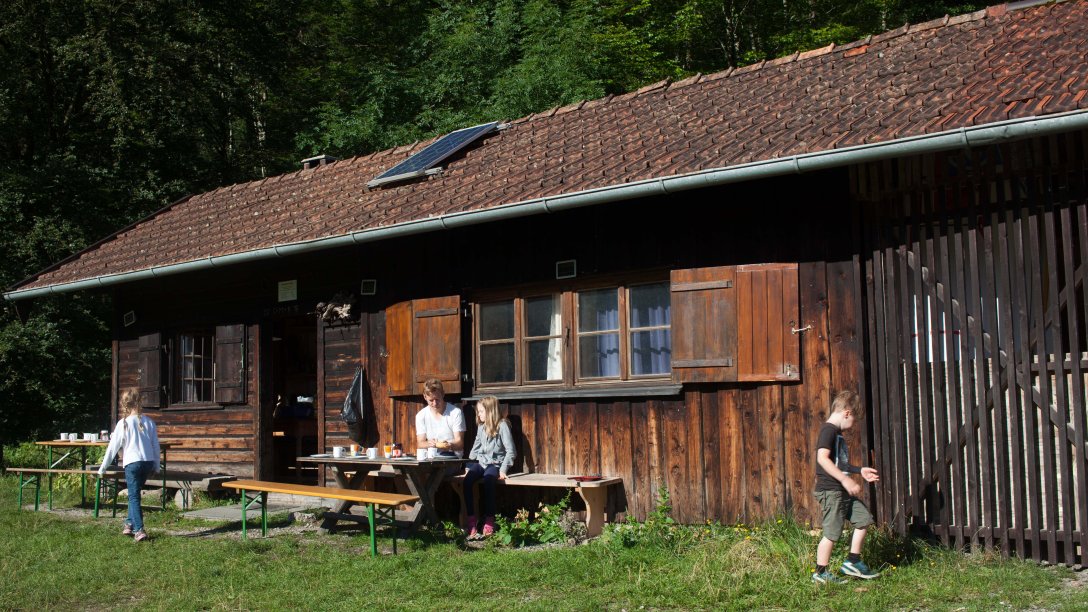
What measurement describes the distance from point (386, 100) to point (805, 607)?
1751 centimetres

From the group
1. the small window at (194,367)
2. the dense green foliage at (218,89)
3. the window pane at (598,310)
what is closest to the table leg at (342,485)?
the window pane at (598,310)

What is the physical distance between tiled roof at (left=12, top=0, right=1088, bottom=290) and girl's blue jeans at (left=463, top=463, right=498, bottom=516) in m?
Answer: 2.19

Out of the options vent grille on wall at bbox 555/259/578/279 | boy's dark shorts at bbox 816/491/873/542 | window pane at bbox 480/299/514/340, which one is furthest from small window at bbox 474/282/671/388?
boy's dark shorts at bbox 816/491/873/542

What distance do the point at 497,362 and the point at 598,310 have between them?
119 centimetres

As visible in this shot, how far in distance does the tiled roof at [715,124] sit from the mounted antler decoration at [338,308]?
2.54 feet

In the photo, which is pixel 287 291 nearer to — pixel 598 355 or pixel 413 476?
pixel 413 476

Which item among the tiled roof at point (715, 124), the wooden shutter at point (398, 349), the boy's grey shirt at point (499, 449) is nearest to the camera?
the tiled roof at point (715, 124)

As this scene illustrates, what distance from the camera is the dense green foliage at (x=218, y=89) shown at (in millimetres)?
18766

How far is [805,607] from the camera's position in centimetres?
592

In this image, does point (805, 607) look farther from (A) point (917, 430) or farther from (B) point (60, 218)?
(B) point (60, 218)

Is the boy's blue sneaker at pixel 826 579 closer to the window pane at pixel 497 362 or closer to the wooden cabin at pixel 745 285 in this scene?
the wooden cabin at pixel 745 285

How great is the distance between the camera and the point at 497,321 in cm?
967

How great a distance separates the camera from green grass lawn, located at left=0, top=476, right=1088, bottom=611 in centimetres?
610

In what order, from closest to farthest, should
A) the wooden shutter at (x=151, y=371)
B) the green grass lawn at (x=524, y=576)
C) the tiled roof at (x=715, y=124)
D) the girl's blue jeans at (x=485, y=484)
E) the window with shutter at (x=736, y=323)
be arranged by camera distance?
the green grass lawn at (x=524, y=576) < the tiled roof at (x=715, y=124) < the window with shutter at (x=736, y=323) < the girl's blue jeans at (x=485, y=484) < the wooden shutter at (x=151, y=371)
